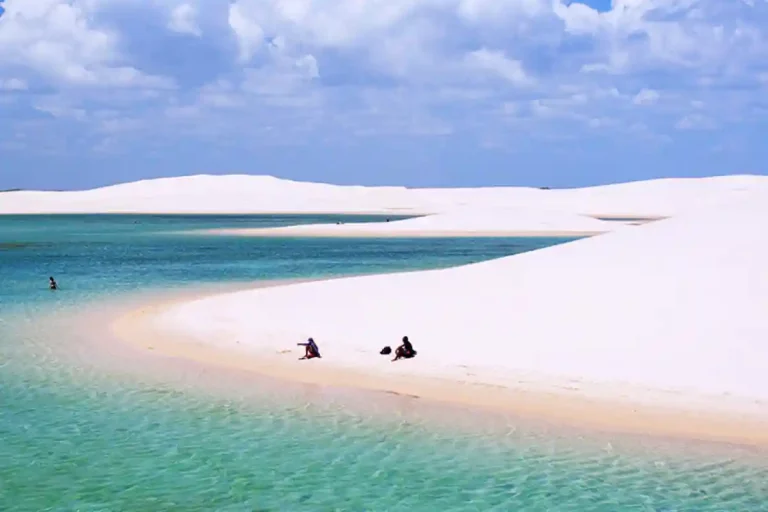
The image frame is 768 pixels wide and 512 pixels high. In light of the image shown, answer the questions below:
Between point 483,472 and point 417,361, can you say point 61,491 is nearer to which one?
point 483,472

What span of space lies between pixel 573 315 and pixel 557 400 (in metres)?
4.53

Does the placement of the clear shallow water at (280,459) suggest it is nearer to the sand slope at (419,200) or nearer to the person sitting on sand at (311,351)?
the person sitting on sand at (311,351)

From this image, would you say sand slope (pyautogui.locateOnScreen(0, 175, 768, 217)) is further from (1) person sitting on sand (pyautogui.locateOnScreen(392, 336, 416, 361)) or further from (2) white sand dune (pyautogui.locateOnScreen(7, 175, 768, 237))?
(1) person sitting on sand (pyautogui.locateOnScreen(392, 336, 416, 361))

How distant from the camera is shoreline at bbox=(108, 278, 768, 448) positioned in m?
13.4

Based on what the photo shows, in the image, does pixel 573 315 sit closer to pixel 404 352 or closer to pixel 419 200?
pixel 404 352

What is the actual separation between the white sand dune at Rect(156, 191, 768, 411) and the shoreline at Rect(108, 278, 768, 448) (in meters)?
0.32

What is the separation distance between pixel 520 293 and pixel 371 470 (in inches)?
403

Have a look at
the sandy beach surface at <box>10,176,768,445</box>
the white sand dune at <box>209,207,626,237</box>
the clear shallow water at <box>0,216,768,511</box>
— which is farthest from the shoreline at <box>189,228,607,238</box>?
the clear shallow water at <box>0,216,768,511</box>

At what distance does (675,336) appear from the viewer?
17.0 meters

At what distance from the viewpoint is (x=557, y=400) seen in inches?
584

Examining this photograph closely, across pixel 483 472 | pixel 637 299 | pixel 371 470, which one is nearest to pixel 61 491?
pixel 371 470

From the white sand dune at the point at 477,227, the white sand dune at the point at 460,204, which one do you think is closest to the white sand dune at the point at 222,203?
the white sand dune at the point at 460,204

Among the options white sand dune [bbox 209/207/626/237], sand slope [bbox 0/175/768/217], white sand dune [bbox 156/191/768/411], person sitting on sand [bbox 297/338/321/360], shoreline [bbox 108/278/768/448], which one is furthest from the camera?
sand slope [bbox 0/175/768/217]

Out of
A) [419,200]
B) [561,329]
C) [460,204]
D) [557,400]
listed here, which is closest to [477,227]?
[561,329]
